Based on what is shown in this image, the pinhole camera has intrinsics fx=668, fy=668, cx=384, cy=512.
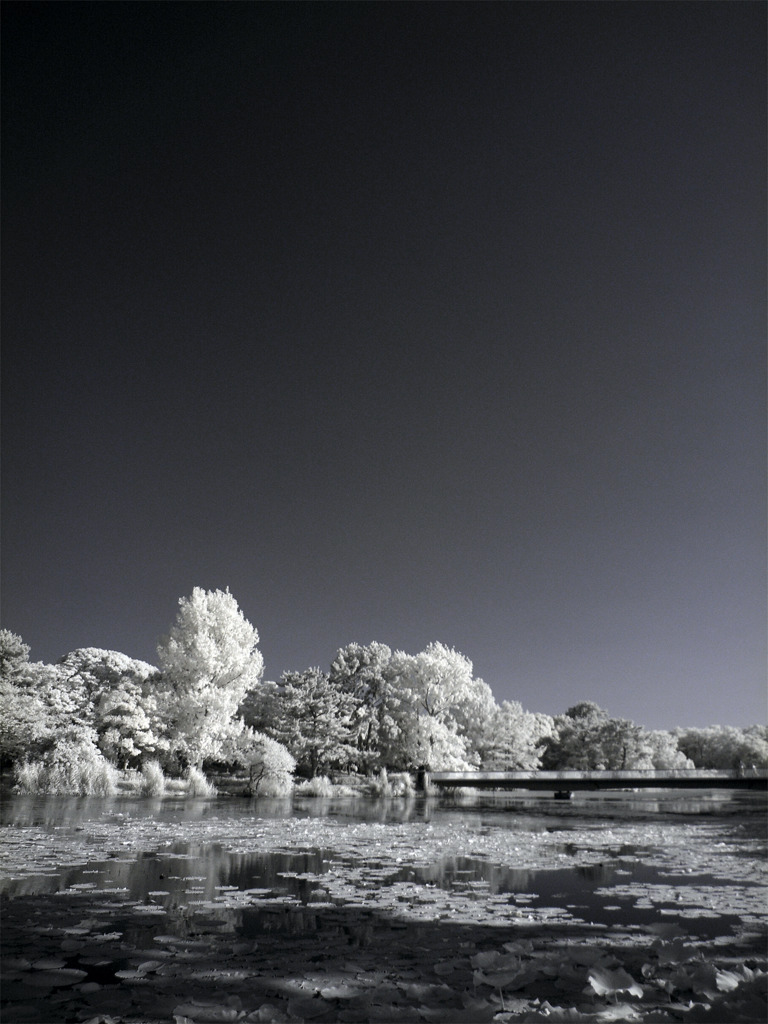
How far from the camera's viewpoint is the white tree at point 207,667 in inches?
1501

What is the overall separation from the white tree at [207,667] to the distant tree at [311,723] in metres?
3.88

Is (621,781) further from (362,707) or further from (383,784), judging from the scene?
(362,707)

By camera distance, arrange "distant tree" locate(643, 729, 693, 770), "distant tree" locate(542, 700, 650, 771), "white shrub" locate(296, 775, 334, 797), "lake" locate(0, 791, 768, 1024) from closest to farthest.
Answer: "lake" locate(0, 791, 768, 1024), "white shrub" locate(296, 775, 334, 797), "distant tree" locate(542, 700, 650, 771), "distant tree" locate(643, 729, 693, 770)

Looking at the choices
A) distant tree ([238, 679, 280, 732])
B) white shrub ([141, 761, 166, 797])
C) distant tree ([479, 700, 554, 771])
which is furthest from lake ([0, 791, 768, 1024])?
distant tree ([479, 700, 554, 771])

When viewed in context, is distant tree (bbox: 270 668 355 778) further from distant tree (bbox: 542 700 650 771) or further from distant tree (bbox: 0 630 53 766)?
→ distant tree (bbox: 542 700 650 771)

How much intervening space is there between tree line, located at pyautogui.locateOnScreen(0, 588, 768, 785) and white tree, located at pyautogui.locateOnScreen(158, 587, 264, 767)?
0.24 ft

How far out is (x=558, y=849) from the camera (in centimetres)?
1380

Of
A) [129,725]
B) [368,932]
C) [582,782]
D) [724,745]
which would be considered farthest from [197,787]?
[724,745]

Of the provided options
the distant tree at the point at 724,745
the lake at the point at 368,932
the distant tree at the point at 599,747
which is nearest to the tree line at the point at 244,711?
the distant tree at the point at 599,747

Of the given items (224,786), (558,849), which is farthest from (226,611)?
(558,849)

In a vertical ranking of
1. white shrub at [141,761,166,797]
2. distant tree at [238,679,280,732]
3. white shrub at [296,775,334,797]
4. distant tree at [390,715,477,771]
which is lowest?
white shrub at [296,775,334,797]

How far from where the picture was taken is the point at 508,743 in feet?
186

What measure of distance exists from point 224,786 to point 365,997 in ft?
116

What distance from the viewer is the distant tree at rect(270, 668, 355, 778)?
140ft
